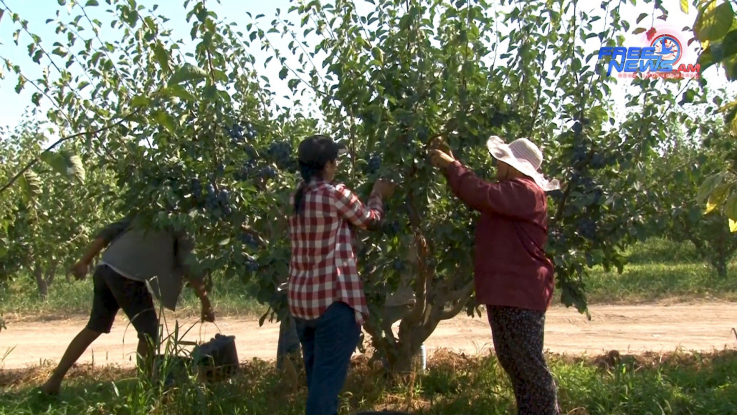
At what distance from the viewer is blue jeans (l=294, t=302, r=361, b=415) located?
353 cm

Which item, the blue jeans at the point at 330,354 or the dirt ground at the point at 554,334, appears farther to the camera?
the dirt ground at the point at 554,334

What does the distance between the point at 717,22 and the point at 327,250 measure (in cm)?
199

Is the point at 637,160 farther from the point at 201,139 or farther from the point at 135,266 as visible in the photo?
the point at 135,266

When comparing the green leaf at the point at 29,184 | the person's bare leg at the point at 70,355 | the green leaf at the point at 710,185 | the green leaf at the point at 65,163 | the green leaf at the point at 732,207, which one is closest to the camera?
the green leaf at the point at 65,163

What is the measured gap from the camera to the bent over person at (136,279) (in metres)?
4.90

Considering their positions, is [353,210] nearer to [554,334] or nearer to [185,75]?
[185,75]

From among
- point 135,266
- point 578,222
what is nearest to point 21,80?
point 135,266

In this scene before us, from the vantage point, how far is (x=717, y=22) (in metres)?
2.04

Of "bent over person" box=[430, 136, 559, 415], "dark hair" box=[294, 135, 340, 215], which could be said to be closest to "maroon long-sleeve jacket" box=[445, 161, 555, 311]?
"bent over person" box=[430, 136, 559, 415]

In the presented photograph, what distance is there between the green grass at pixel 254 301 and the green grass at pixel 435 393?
16.0 ft

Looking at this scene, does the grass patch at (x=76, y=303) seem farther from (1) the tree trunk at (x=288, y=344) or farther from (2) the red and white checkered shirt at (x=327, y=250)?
(2) the red and white checkered shirt at (x=327, y=250)

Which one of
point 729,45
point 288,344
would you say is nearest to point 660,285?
point 288,344

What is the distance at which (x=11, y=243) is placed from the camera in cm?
745

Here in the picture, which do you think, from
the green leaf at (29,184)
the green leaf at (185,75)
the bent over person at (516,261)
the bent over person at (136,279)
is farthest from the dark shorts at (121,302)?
the green leaf at (185,75)
